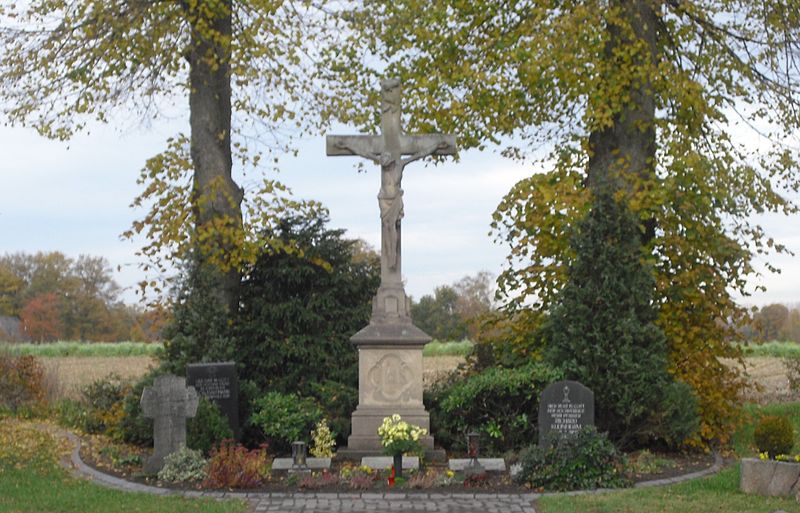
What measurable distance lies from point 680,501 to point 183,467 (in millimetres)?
6006

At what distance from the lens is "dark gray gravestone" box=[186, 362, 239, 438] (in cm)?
1608

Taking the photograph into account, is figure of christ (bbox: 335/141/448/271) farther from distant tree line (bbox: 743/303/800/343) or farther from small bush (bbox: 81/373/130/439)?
distant tree line (bbox: 743/303/800/343)

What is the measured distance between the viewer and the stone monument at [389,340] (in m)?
15.2

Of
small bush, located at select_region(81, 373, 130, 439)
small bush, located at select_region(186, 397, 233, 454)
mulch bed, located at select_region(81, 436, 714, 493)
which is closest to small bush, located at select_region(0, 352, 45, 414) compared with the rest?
small bush, located at select_region(81, 373, 130, 439)

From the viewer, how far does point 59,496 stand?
11828mm

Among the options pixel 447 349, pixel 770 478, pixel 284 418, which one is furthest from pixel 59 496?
pixel 447 349

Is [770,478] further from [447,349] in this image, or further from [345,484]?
[447,349]

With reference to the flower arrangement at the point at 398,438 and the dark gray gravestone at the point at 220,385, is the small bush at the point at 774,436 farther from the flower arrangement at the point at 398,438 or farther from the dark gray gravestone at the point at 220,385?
the dark gray gravestone at the point at 220,385

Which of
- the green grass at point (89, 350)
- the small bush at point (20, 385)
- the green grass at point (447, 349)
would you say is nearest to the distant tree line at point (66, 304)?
the green grass at point (89, 350)

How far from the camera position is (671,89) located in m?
18.8

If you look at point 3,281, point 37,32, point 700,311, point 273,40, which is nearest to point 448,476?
point 700,311

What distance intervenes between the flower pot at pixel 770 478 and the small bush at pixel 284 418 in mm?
6257

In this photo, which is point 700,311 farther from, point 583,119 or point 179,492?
point 179,492

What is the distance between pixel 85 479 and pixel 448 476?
453cm
